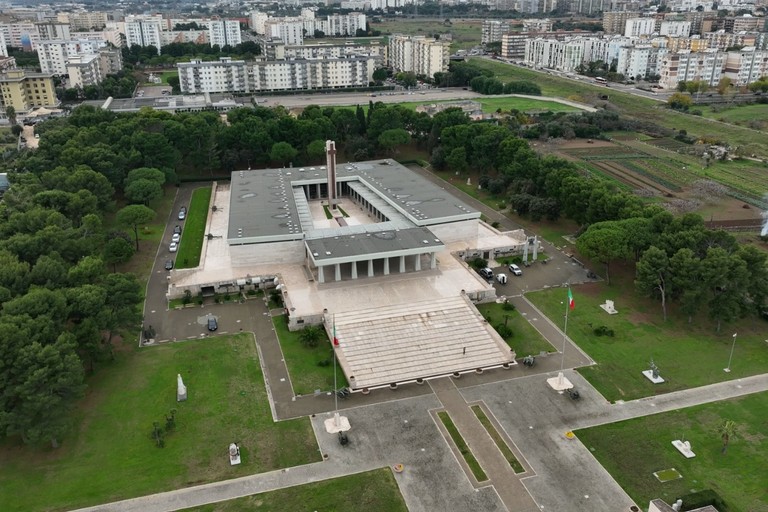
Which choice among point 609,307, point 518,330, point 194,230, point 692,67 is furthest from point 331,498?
point 692,67

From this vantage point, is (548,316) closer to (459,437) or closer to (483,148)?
(459,437)

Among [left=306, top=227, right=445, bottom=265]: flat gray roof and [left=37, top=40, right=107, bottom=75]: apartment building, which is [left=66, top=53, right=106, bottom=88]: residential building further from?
[left=306, top=227, right=445, bottom=265]: flat gray roof

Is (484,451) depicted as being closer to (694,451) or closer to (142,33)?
(694,451)

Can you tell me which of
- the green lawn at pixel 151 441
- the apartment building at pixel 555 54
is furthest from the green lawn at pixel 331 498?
the apartment building at pixel 555 54

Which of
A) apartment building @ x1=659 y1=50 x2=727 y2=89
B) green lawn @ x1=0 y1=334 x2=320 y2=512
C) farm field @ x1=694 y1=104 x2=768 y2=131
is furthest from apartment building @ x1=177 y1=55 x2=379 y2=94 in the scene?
green lawn @ x1=0 y1=334 x2=320 y2=512

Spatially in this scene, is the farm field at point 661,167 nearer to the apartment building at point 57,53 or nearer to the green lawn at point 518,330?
the green lawn at point 518,330

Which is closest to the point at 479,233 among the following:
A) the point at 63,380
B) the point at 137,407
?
the point at 137,407
